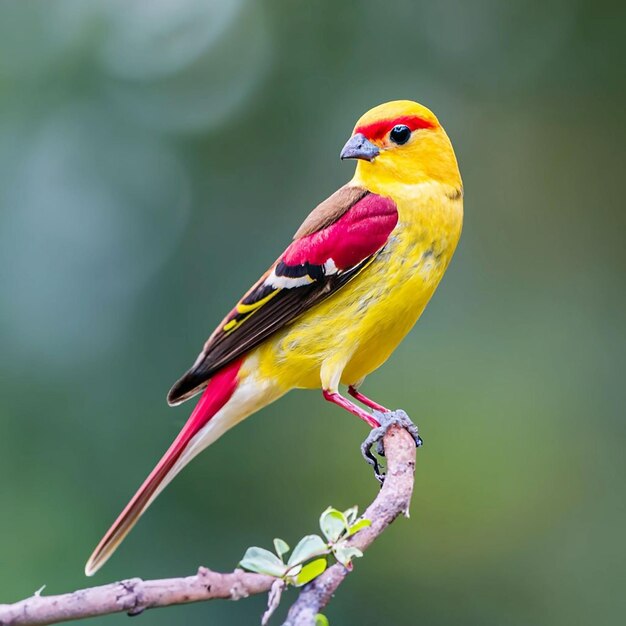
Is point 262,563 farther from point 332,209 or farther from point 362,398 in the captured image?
point 362,398

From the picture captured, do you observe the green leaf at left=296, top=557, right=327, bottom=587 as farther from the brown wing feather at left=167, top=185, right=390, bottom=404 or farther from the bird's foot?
the brown wing feather at left=167, top=185, right=390, bottom=404

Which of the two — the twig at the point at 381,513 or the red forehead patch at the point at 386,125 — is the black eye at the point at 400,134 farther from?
the twig at the point at 381,513

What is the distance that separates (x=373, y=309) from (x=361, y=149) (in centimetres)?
51

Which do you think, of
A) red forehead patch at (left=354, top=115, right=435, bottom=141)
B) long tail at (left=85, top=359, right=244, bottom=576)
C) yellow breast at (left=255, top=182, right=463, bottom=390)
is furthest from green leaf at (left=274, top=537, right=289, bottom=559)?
red forehead patch at (left=354, top=115, right=435, bottom=141)

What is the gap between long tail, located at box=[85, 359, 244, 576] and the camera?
9.24 feet

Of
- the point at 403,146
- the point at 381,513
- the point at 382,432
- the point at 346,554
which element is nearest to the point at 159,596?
the point at 346,554

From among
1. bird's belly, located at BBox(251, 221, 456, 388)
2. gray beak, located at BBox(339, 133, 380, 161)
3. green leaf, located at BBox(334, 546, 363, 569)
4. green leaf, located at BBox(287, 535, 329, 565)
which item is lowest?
green leaf, located at BBox(287, 535, 329, 565)

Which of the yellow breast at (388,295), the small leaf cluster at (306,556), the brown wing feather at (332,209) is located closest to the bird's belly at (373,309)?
the yellow breast at (388,295)

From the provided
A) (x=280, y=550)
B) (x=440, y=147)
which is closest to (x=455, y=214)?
(x=440, y=147)

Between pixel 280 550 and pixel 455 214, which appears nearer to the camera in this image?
pixel 280 550

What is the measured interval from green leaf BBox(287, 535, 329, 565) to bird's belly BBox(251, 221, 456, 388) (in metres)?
1.33

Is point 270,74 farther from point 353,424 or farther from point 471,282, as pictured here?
point 353,424

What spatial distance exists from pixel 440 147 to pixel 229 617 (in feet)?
8.24

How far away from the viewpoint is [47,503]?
493 cm
